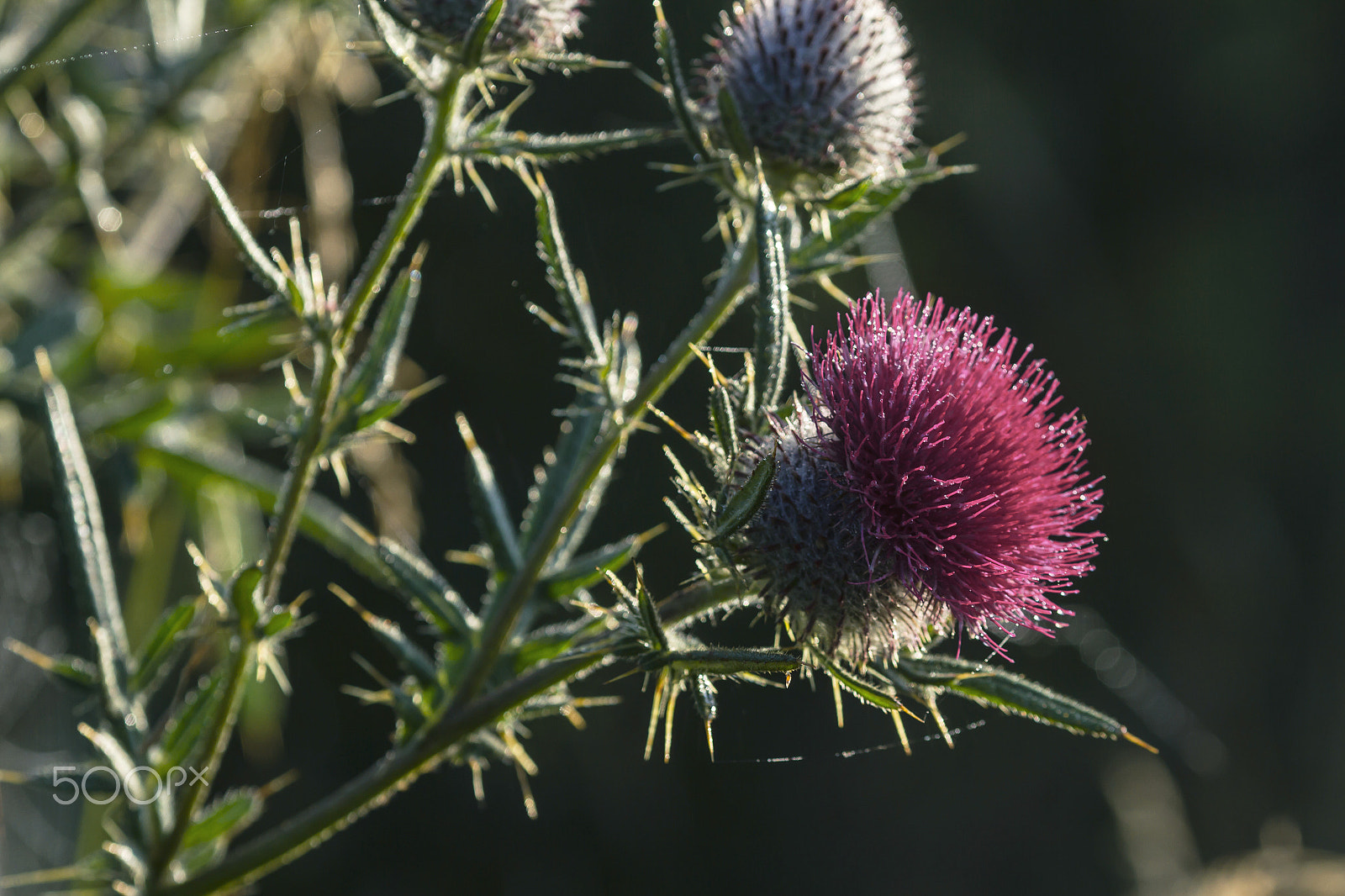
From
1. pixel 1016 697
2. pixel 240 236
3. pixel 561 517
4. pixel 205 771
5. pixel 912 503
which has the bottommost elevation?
pixel 1016 697

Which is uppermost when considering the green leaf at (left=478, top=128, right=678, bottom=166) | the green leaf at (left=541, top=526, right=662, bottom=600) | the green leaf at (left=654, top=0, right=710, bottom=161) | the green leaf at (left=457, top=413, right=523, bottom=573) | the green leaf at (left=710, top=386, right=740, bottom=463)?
the green leaf at (left=654, top=0, right=710, bottom=161)

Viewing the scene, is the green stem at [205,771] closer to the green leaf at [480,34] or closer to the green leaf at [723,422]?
the green leaf at [723,422]

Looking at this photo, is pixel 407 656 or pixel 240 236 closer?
pixel 240 236

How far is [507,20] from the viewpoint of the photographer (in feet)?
4.52

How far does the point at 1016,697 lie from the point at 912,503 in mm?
269

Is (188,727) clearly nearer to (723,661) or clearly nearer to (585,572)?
(585,572)

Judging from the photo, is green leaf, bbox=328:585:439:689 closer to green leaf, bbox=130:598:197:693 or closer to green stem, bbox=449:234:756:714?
green stem, bbox=449:234:756:714

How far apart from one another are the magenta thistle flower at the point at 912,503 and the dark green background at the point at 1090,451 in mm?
2645

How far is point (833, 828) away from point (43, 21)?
5261 millimetres

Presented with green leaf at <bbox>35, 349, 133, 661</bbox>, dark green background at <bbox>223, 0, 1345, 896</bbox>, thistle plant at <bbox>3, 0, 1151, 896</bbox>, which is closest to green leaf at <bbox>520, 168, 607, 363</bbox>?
thistle plant at <bbox>3, 0, 1151, 896</bbox>

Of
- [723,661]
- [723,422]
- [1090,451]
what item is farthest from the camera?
[1090,451]

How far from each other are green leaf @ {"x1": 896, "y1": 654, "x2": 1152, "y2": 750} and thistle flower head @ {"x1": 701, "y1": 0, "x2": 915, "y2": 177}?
2.64 feet

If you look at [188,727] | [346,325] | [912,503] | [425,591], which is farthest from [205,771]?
[912,503]

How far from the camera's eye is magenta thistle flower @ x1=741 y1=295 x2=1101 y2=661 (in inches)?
49.9
